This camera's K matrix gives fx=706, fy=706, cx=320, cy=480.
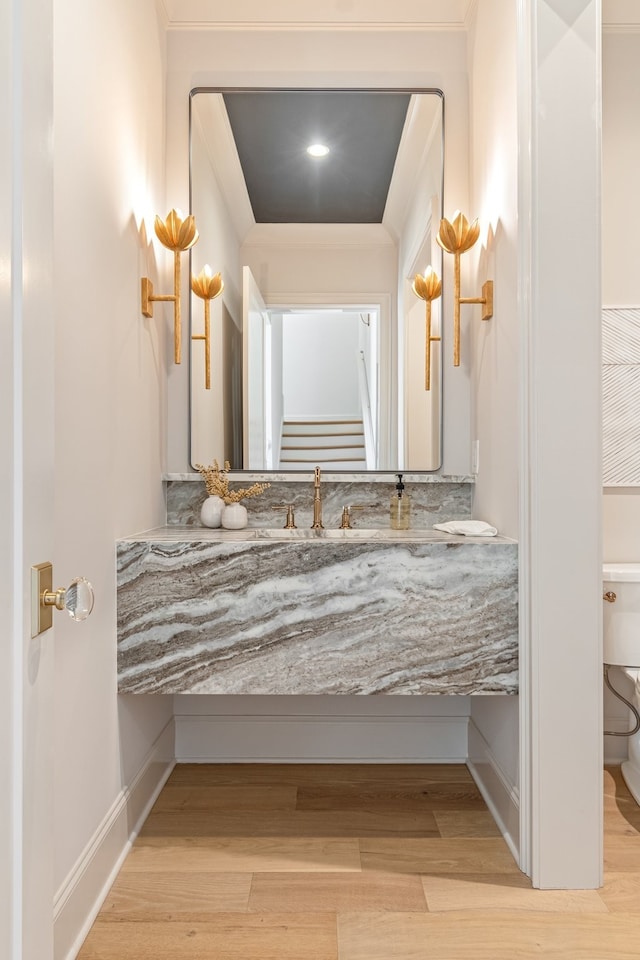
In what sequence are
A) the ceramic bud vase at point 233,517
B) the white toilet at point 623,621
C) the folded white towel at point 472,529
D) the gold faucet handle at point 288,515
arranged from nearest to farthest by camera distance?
the folded white towel at point 472,529
the white toilet at point 623,621
the ceramic bud vase at point 233,517
the gold faucet handle at point 288,515

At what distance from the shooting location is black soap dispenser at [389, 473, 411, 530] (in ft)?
8.05

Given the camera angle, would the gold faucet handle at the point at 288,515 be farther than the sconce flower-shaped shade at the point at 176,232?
Yes

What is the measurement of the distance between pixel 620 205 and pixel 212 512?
184cm

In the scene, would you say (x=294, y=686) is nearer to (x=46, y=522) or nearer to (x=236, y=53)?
(x=46, y=522)

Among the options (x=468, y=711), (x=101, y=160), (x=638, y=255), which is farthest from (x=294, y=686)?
(x=638, y=255)

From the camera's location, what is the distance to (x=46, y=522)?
3.09 ft

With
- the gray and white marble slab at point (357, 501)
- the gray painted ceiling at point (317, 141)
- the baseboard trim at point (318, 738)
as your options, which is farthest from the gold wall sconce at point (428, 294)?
the baseboard trim at point (318, 738)

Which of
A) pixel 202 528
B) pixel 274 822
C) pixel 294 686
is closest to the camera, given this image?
pixel 294 686

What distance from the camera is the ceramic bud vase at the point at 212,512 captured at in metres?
2.39

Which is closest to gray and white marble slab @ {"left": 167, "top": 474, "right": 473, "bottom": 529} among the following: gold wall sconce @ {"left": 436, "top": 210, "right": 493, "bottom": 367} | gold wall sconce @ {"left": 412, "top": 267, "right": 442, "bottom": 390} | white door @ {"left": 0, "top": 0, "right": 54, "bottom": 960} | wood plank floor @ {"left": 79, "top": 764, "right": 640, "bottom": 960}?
gold wall sconce @ {"left": 412, "top": 267, "right": 442, "bottom": 390}

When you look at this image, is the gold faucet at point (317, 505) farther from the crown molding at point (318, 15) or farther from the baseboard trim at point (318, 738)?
the crown molding at point (318, 15)

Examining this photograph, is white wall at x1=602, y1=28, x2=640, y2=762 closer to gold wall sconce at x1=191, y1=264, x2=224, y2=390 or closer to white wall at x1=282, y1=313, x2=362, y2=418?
white wall at x1=282, y1=313, x2=362, y2=418

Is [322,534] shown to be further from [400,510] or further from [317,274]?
[317,274]

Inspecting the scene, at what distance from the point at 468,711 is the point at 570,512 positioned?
3.64ft
